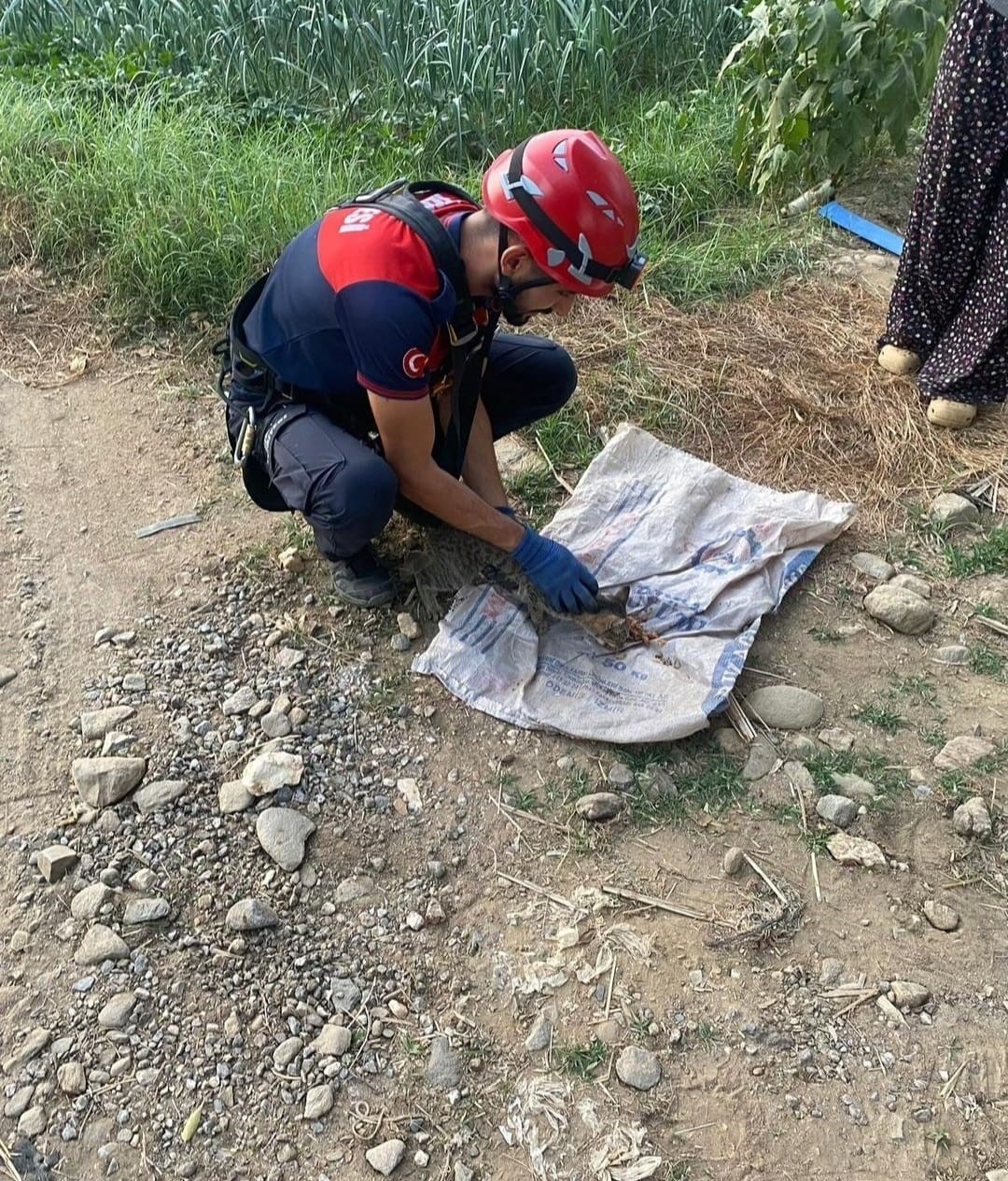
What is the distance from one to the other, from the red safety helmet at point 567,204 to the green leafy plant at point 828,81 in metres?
2.17

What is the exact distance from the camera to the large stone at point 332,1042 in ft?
5.59

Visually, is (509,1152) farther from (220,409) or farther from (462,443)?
(220,409)

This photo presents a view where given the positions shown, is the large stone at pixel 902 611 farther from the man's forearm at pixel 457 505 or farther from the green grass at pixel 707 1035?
the green grass at pixel 707 1035

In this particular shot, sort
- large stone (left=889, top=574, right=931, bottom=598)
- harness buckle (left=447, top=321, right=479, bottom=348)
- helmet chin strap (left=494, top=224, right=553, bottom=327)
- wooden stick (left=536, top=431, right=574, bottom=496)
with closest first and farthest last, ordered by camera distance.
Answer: helmet chin strap (left=494, top=224, right=553, bottom=327) → harness buckle (left=447, top=321, right=479, bottom=348) → large stone (left=889, top=574, right=931, bottom=598) → wooden stick (left=536, top=431, right=574, bottom=496)

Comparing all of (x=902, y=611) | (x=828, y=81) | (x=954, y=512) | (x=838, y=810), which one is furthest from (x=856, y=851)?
(x=828, y=81)

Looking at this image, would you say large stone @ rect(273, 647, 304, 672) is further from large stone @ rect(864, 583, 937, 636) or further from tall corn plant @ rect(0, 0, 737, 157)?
tall corn plant @ rect(0, 0, 737, 157)

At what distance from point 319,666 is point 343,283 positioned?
0.87 m

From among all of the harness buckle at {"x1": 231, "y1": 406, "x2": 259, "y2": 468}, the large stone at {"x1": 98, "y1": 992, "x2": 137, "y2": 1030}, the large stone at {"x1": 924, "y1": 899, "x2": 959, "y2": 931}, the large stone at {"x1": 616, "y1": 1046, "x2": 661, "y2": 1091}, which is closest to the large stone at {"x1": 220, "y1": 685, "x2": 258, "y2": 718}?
the harness buckle at {"x1": 231, "y1": 406, "x2": 259, "y2": 468}

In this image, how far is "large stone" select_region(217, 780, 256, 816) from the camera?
205 centimetres

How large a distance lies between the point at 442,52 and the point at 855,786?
3533 mm

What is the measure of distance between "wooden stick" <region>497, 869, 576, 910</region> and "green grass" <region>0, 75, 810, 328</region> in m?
1.44

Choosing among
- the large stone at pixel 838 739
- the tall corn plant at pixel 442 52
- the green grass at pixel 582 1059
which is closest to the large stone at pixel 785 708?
the large stone at pixel 838 739

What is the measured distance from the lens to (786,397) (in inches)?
123

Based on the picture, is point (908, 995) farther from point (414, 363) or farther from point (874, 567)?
point (414, 363)
